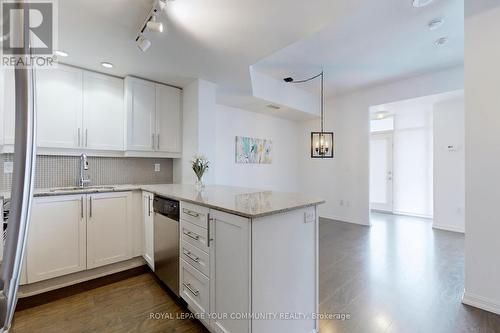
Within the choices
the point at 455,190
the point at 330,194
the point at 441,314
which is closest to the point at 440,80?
the point at 455,190

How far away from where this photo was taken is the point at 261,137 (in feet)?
17.5

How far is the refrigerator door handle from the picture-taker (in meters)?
0.34

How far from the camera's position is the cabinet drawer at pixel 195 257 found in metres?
1.74

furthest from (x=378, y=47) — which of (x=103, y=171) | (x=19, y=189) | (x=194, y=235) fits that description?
(x=103, y=171)

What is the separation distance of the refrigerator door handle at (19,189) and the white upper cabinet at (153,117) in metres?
3.02

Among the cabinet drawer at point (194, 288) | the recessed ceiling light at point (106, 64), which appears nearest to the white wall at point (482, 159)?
the cabinet drawer at point (194, 288)

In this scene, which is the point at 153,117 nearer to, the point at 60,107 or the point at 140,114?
the point at 140,114

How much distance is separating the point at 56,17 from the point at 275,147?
440 centimetres

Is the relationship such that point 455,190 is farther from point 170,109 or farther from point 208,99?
point 170,109

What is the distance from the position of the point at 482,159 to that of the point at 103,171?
4190mm

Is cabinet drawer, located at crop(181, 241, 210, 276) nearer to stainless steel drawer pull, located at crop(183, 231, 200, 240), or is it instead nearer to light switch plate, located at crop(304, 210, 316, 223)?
stainless steel drawer pull, located at crop(183, 231, 200, 240)

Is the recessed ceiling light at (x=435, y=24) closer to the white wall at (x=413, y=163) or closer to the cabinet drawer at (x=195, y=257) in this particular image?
the white wall at (x=413, y=163)

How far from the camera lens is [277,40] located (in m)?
2.32

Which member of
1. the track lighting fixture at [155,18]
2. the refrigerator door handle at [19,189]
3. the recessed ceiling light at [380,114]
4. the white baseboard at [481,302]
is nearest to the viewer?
the refrigerator door handle at [19,189]
